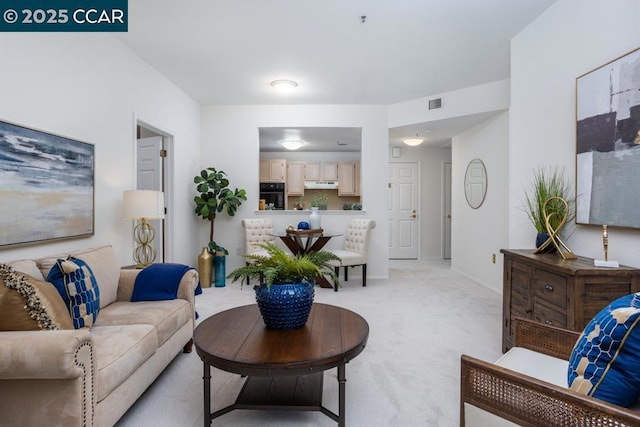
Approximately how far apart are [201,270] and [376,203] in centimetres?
280

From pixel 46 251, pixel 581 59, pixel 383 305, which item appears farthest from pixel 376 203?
pixel 46 251

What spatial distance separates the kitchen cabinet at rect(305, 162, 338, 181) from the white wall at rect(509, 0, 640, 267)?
4938 millimetres

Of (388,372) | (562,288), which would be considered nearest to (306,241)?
(388,372)

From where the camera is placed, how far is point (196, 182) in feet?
16.1

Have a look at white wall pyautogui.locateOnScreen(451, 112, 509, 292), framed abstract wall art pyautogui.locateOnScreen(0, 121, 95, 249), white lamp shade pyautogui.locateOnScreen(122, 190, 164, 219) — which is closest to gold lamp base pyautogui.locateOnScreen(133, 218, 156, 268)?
white lamp shade pyautogui.locateOnScreen(122, 190, 164, 219)

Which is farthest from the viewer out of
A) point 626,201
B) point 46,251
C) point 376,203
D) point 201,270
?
point 376,203

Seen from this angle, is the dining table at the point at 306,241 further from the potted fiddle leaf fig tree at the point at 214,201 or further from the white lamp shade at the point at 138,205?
the white lamp shade at the point at 138,205

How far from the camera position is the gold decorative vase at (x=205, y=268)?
4828 mm

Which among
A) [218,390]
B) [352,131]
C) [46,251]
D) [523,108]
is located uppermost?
[352,131]

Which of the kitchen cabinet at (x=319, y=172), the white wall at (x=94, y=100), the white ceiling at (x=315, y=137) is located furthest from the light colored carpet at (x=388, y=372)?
the kitchen cabinet at (x=319, y=172)

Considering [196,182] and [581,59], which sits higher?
[581,59]

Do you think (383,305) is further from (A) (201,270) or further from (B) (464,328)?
(A) (201,270)

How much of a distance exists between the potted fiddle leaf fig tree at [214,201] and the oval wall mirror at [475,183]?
3.53 metres

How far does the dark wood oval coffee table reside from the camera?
154 centimetres
